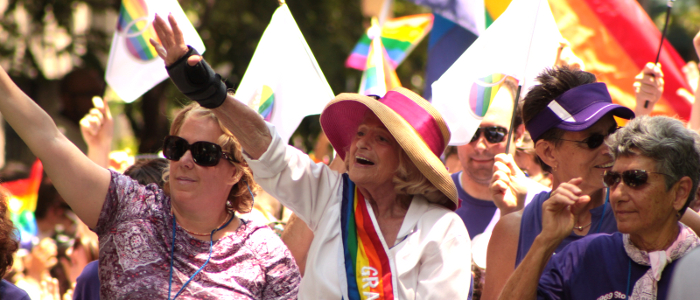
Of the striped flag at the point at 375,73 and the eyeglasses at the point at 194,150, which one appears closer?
the eyeglasses at the point at 194,150

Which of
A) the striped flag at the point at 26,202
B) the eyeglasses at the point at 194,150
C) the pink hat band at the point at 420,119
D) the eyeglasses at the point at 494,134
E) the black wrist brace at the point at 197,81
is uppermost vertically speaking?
the black wrist brace at the point at 197,81

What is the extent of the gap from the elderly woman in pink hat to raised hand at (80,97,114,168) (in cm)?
181

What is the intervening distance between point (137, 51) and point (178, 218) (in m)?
1.59

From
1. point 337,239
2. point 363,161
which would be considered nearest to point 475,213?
point 363,161

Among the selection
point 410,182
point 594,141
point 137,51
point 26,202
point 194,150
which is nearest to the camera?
point 410,182

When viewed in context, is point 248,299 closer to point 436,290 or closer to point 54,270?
point 436,290

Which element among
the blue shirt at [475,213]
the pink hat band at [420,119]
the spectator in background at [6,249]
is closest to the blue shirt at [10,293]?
the spectator in background at [6,249]

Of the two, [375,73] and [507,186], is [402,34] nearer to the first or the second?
[375,73]

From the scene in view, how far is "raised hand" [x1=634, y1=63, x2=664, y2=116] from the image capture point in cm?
378

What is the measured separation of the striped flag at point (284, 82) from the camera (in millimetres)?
4172

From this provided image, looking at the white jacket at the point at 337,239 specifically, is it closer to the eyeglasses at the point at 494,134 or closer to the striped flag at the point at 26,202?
the eyeglasses at the point at 494,134

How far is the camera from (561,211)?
2525mm

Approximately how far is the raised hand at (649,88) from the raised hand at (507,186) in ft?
3.59

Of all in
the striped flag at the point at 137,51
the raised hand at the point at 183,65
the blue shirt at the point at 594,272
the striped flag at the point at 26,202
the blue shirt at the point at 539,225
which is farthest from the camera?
the striped flag at the point at 26,202
